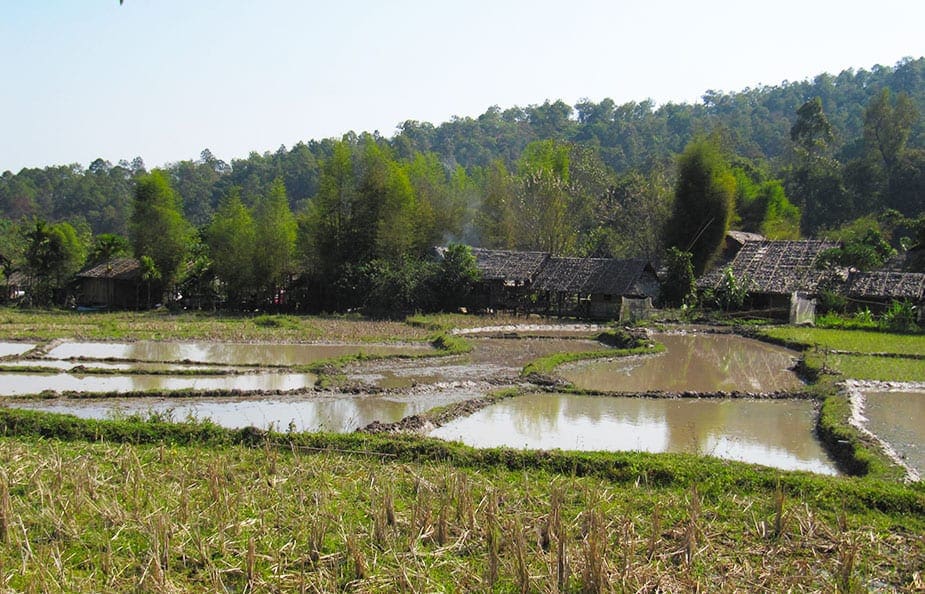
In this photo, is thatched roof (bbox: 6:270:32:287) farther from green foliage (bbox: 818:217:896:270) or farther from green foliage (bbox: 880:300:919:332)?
green foliage (bbox: 880:300:919:332)

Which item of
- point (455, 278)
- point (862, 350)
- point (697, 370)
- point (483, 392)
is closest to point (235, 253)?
point (455, 278)

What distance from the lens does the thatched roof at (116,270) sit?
34281 mm

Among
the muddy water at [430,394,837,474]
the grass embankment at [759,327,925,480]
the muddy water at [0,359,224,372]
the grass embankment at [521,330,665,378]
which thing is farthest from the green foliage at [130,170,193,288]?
the grass embankment at [759,327,925,480]

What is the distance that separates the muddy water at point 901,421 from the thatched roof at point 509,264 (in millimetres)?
17729

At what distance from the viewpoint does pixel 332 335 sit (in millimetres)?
24875

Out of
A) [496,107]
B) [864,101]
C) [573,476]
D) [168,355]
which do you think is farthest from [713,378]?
[496,107]

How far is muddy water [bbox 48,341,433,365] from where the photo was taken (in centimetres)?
2034

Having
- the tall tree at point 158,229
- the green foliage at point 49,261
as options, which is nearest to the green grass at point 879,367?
the tall tree at point 158,229

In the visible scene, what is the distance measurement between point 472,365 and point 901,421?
9.56m

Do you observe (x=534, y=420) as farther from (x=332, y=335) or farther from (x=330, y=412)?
(x=332, y=335)

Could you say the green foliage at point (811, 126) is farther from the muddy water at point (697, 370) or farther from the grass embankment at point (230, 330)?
the grass embankment at point (230, 330)

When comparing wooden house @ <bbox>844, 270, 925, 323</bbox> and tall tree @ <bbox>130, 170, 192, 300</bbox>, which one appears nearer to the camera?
wooden house @ <bbox>844, 270, 925, 323</bbox>

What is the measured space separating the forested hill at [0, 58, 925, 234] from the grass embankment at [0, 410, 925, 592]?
115 feet

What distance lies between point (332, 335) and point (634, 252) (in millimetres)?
22787
